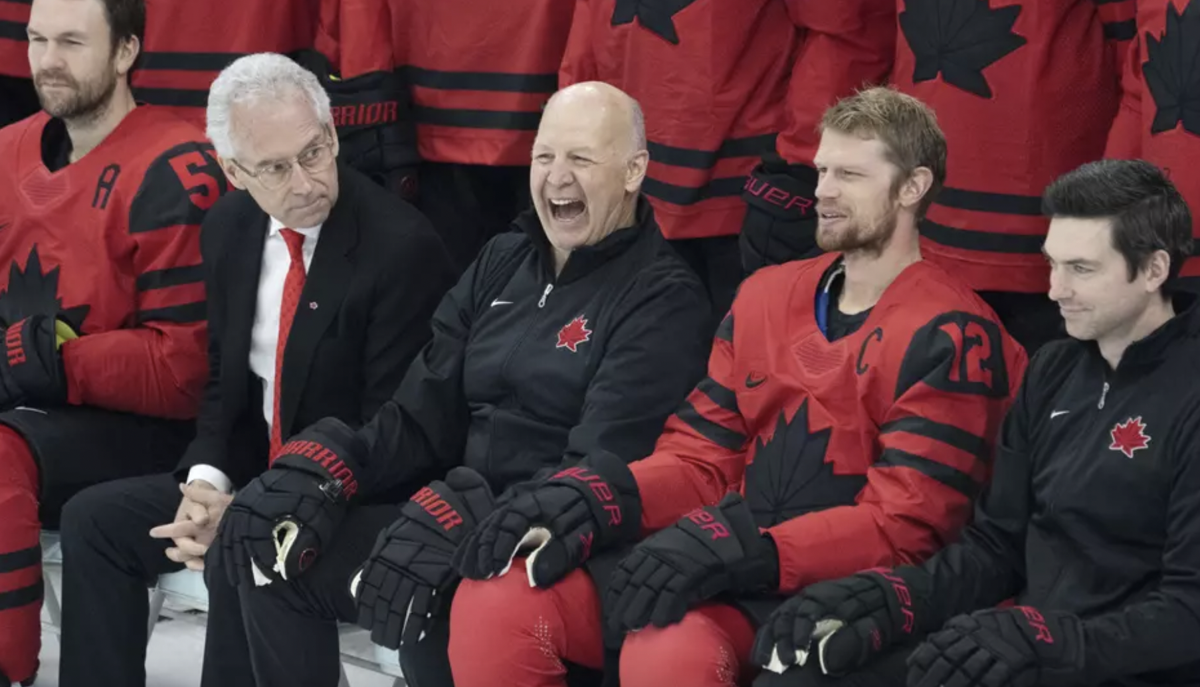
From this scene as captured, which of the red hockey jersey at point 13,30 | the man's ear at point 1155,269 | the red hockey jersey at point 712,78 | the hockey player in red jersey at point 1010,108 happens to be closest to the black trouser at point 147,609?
the red hockey jersey at point 712,78

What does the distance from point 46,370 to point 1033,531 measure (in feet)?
6.91

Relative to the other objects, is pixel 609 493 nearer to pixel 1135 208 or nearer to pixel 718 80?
pixel 1135 208

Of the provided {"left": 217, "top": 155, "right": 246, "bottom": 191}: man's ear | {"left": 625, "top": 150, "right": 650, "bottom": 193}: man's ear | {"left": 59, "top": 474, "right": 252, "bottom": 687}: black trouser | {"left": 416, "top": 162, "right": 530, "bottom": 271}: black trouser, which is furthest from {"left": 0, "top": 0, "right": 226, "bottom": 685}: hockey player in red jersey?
{"left": 625, "top": 150, "right": 650, "bottom": 193}: man's ear

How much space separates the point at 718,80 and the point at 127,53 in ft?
4.39

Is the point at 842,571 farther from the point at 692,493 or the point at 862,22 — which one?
the point at 862,22

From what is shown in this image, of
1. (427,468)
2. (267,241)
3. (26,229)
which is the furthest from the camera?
(26,229)

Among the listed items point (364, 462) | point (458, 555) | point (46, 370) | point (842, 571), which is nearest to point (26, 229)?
point (46, 370)

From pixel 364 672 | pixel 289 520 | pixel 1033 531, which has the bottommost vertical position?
pixel 364 672

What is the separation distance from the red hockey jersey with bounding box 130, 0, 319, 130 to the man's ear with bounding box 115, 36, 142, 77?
36 centimetres

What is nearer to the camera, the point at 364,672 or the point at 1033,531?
the point at 1033,531

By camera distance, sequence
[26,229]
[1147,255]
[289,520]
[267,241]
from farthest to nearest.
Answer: [26,229]
[267,241]
[289,520]
[1147,255]

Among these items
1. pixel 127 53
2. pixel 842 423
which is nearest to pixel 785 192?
pixel 842 423

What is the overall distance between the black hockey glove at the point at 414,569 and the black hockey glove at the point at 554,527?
0.08 metres

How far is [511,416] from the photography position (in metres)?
3.57
